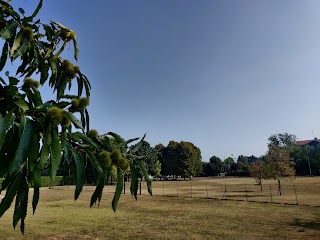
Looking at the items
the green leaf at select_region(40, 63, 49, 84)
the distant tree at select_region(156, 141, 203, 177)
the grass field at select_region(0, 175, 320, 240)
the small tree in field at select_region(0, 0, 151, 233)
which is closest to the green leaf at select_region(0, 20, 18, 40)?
A: the small tree in field at select_region(0, 0, 151, 233)

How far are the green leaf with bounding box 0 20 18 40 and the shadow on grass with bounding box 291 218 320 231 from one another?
13.2 meters

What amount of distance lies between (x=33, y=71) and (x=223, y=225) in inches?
472

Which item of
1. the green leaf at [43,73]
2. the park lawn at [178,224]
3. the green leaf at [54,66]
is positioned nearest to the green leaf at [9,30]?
the green leaf at [54,66]

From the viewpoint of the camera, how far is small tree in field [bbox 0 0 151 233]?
4.06 ft

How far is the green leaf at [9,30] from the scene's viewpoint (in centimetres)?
198

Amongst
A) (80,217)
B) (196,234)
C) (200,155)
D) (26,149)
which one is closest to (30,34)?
(26,149)

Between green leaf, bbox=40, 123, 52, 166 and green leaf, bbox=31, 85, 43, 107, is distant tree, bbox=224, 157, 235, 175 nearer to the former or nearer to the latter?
green leaf, bbox=31, 85, 43, 107

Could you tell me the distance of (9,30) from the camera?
2.06 m

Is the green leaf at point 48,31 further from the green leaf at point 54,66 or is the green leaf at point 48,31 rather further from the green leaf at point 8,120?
the green leaf at point 8,120

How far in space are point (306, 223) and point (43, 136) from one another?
580 inches

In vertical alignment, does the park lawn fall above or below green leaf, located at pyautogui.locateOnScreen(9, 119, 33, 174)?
below

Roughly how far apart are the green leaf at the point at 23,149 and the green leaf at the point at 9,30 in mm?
1057

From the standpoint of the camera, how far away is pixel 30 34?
221 cm

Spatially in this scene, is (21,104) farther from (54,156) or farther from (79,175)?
(79,175)
